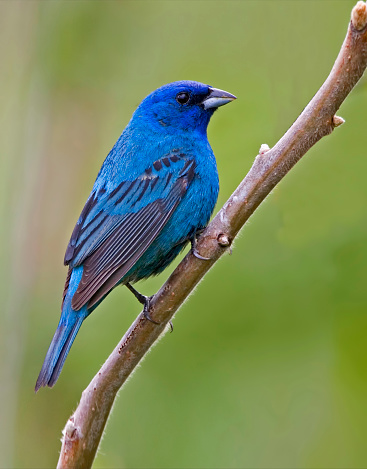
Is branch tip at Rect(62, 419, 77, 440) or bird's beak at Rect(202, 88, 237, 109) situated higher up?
bird's beak at Rect(202, 88, 237, 109)

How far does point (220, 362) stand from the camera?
3.77 metres

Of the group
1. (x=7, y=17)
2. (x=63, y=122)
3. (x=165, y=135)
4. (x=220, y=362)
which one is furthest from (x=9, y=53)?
(x=220, y=362)

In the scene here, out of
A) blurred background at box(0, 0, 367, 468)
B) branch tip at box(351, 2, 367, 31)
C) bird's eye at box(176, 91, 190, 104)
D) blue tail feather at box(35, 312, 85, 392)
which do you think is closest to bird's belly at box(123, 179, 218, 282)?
blurred background at box(0, 0, 367, 468)

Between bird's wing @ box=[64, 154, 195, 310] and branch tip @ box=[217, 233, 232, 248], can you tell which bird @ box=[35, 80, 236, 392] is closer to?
bird's wing @ box=[64, 154, 195, 310]

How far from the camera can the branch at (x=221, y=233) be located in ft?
7.73

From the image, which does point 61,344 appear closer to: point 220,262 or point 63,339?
point 63,339

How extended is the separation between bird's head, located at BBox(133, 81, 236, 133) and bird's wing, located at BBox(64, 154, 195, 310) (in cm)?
35

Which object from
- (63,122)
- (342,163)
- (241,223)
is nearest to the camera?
(241,223)

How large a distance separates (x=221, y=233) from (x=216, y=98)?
173 cm

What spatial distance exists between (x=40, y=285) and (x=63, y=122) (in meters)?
1.13

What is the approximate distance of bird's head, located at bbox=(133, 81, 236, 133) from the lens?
4.29m

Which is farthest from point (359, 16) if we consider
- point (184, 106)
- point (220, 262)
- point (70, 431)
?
point (184, 106)

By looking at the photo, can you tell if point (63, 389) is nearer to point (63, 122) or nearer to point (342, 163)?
point (63, 122)

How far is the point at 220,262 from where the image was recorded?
12.7ft
